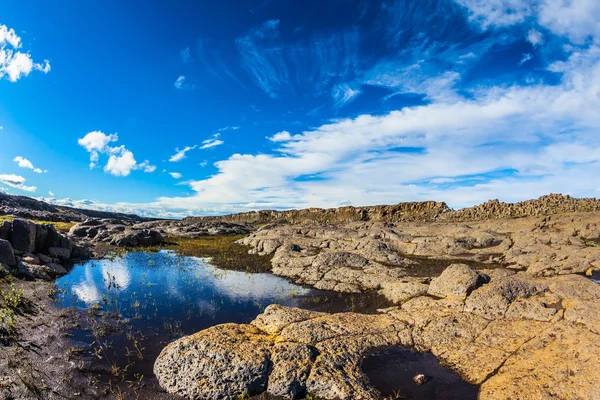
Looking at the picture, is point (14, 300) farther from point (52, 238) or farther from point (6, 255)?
point (52, 238)

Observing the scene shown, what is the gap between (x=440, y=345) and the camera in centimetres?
1454

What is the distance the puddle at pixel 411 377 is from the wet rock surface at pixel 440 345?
0.40 meters

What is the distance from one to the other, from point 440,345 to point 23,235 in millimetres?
40838

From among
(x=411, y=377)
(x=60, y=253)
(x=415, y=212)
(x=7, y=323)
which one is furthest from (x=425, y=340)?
(x=415, y=212)

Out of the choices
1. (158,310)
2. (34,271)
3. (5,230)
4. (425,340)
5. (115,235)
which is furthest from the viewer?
(115,235)

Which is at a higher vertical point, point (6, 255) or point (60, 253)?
point (6, 255)

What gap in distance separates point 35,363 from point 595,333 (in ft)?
79.4

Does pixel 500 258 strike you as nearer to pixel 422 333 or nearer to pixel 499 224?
pixel 499 224

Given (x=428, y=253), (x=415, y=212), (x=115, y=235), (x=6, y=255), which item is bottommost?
(x=6, y=255)

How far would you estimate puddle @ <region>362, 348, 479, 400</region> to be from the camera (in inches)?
462

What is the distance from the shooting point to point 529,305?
51.4ft

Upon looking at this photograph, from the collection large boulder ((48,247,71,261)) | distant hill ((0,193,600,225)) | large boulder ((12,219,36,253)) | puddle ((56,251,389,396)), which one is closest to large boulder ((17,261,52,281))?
puddle ((56,251,389,396))

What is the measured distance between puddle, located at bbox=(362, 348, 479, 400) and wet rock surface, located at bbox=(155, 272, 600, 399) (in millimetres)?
404

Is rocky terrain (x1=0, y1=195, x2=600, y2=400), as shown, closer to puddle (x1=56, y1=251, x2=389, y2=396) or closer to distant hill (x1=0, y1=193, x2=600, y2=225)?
puddle (x1=56, y1=251, x2=389, y2=396)
